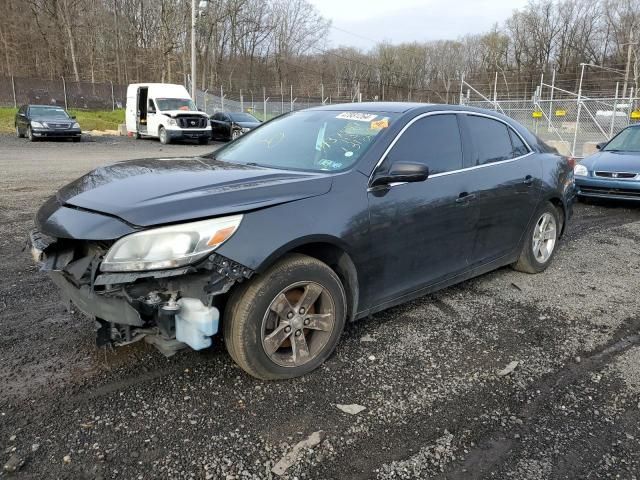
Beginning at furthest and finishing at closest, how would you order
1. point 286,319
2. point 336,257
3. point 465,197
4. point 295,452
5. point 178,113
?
point 178,113 → point 465,197 → point 336,257 → point 286,319 → point 295,452

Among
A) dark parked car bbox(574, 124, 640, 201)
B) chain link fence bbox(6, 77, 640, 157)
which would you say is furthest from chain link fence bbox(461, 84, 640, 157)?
dark parked car bbox(574, 124, 640, 201)

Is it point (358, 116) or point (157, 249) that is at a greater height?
point (358, 116)

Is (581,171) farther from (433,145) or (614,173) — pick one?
(433,145)

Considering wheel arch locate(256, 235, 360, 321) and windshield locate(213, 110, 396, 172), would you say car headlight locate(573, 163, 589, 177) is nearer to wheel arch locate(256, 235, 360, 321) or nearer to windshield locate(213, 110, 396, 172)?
windshield locate(213, 110, 396, 172)

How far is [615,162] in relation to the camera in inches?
341

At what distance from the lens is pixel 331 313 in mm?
3125

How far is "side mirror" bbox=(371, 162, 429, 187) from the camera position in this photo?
10.6 ft

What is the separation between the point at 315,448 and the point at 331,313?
875mm

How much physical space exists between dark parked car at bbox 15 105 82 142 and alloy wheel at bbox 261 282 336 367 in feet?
67.8

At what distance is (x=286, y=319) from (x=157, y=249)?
85 centimetres

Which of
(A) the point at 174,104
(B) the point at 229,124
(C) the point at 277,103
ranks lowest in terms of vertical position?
(B) the point at 229,124

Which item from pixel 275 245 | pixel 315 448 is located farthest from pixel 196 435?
pixel 275 245

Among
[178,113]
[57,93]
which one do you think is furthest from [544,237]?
[57,93]

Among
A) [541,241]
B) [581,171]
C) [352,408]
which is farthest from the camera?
[581,171]
